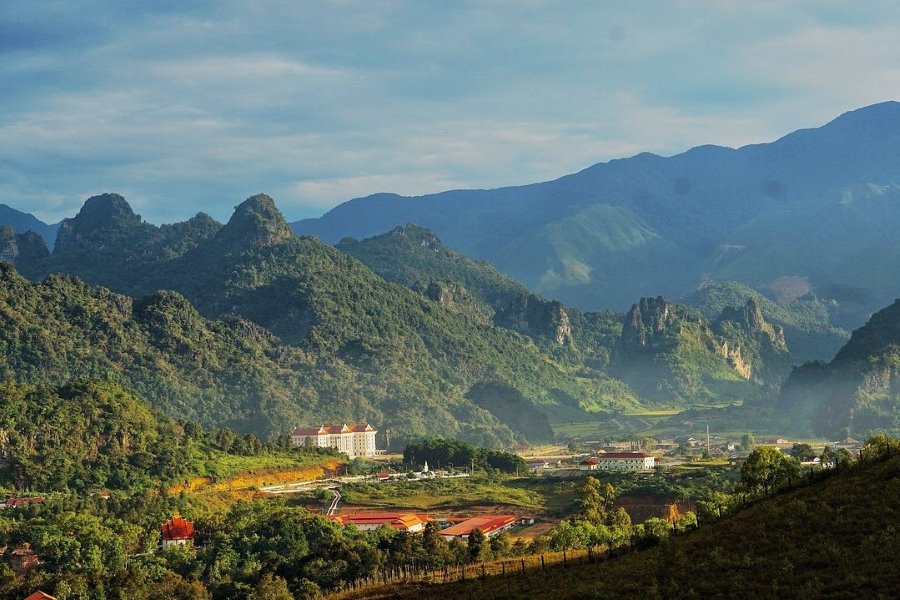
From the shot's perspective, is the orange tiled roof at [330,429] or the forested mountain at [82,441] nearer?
the forested mountain at [82,441]

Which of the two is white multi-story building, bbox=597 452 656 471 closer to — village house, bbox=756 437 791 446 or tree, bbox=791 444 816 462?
tree, bbox=791 444 816 462

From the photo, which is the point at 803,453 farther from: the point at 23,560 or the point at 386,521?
the point at 23,560

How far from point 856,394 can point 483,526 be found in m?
116

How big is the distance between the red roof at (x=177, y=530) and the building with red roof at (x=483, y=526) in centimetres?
1515

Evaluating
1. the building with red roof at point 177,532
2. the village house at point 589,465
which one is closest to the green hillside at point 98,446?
the building with red roof at point 177,532

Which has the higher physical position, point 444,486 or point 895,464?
point 895,464

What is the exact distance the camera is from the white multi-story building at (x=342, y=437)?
14588cm

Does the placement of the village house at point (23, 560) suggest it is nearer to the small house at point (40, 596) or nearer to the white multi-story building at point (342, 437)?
the small house at point (40, 596)

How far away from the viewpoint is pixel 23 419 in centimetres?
9781

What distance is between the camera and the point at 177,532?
7450cm

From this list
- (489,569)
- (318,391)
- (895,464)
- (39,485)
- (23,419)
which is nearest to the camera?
(895,464)

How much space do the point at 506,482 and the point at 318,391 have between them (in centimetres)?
7310

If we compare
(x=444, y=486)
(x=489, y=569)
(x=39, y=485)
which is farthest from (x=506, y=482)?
(x=489, y=569)

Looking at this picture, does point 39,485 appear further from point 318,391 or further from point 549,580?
point 318,391
